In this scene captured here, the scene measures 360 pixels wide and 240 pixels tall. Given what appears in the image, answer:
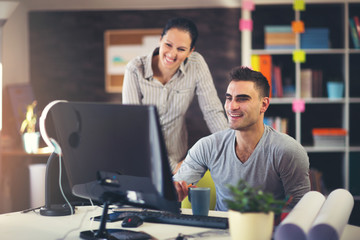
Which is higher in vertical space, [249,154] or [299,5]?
[299,5]

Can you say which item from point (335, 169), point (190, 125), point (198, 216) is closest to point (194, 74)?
point (198, 216)

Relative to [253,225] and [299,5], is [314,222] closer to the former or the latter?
[253,225]

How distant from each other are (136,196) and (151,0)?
130 inches

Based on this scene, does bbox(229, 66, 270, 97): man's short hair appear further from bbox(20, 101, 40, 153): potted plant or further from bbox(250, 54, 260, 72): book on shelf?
bbox(20, 101, 40, 153): potted plant

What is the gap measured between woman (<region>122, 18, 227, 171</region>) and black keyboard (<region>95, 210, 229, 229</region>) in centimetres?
93

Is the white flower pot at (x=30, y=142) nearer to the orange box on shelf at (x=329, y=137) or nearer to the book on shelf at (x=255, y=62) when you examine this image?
the book on shelf at (x=255, y=62)

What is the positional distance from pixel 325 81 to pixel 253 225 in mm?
3369

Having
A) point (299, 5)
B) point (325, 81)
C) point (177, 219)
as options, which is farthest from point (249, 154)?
point (325, 81)

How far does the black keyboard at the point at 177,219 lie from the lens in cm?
162

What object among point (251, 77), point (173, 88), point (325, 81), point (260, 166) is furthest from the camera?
point (325, 81)

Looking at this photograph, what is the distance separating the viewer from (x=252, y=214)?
1.27 m

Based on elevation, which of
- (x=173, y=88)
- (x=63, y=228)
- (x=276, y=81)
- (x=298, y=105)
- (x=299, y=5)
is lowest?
(x=63, y=228)

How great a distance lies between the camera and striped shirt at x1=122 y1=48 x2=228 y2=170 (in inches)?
106

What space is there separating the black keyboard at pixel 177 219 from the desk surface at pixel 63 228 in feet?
0.07
